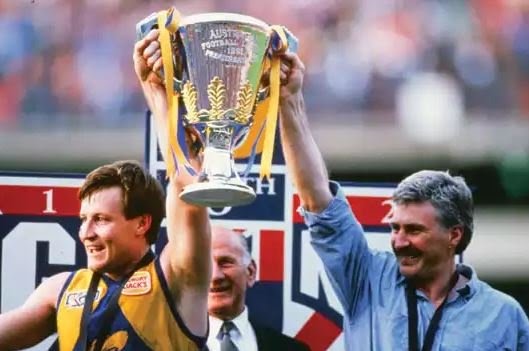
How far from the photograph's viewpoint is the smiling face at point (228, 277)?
3.65 meters

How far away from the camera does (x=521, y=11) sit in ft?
14.1

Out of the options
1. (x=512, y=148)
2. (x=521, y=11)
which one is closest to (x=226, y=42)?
(x=512, y=148)

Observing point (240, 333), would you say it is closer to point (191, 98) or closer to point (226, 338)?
point (226, 338)

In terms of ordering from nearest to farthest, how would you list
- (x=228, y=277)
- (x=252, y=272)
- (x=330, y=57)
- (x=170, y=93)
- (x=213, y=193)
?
(x=213, y=193)
(x=170, y=93)
(x=228, y=277)
(x=252, y=272)
(x=330, y=57)

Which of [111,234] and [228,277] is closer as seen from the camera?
[111,234]

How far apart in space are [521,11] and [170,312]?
2048mm

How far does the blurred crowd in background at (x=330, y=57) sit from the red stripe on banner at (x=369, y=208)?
0.34 meters

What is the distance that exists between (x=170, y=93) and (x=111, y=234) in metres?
0.37

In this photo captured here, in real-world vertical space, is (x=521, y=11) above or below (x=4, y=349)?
above

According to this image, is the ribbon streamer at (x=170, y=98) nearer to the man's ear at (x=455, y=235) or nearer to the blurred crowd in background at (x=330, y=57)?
the man's ear at (x=455, y=235)

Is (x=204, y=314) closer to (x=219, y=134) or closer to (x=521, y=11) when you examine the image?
(x=219, y=134)

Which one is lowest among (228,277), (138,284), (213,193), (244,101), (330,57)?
(228,277)

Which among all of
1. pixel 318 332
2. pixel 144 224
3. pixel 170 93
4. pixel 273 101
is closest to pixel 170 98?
pixel 170 93

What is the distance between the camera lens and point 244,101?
277 centimetres
